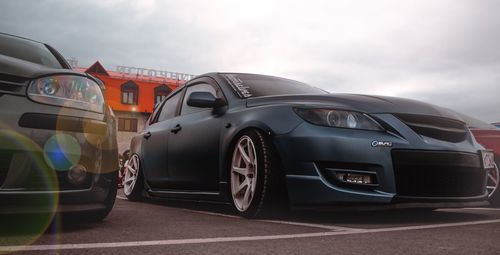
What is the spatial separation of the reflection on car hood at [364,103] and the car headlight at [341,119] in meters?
0.05

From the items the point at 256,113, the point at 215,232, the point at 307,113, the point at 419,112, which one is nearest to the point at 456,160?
the point at 419,112

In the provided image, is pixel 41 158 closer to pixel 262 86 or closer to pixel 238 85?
pixel 238 85

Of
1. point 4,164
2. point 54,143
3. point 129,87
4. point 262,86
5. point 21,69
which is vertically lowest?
point 4,164

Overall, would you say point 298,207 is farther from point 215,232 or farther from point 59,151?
point 59,151

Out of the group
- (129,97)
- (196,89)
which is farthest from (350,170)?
(129,97)

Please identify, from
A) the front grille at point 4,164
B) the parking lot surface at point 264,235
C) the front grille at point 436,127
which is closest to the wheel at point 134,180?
the parking lot surface at point 264,235

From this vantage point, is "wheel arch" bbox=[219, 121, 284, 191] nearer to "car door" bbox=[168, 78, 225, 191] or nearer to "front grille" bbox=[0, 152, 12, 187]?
"car door" bbox=[168, 78, 225, 191]

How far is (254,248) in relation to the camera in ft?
8.08

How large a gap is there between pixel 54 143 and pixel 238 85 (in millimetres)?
2027

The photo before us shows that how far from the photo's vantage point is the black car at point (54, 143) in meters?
2.73

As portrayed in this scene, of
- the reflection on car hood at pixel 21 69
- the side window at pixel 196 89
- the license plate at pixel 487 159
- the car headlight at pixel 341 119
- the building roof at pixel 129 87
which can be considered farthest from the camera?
the building roof at pixel 129 87

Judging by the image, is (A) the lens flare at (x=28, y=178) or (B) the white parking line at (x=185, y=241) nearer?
(B) the white parking line at (x=185, y=241)

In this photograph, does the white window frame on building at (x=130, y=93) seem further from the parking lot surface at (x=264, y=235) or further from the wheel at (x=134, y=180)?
the parking lot surface at (x=264, y=235)

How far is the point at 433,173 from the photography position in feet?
11.6
